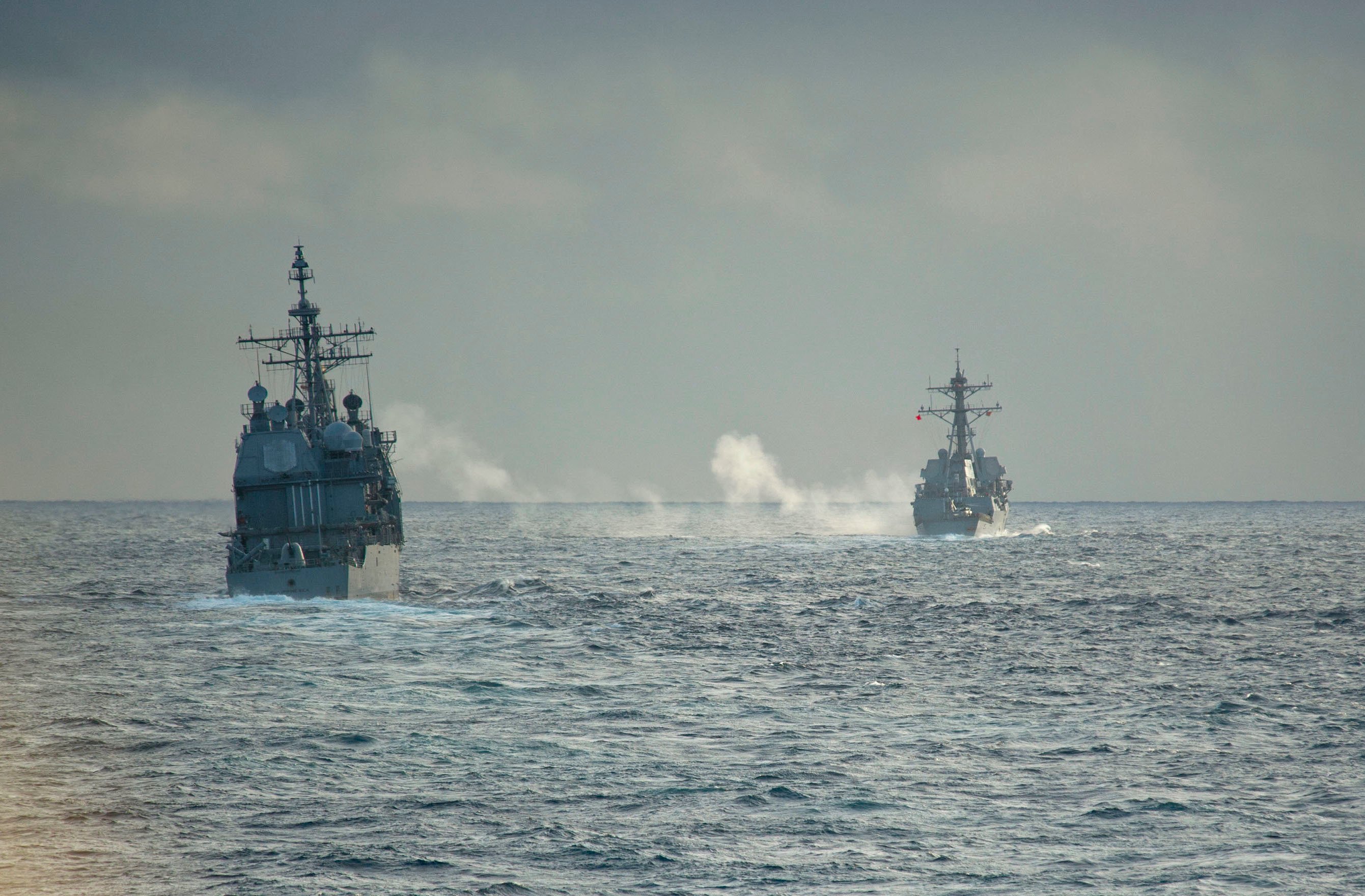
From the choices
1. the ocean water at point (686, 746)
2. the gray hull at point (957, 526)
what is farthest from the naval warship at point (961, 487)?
the ocean water at point (686, 746)

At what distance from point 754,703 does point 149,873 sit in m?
12.9

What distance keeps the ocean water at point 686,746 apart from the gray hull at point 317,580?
62 cm

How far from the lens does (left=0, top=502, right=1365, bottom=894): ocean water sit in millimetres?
13945

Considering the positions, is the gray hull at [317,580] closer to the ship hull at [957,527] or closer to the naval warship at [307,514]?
the naval warship at [307,514]

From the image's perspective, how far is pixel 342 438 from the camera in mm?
47812

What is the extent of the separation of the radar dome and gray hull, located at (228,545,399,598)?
455 cm

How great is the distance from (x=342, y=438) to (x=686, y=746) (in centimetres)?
3177

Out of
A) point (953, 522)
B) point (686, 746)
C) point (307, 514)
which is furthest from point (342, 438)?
point (953, 522)

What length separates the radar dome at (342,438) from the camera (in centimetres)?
4786

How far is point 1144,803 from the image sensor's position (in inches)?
642

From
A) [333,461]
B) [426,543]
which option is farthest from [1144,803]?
[426,543]

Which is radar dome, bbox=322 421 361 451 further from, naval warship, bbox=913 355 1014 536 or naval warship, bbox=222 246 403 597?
naval warship, bbox=913 355 1014 536

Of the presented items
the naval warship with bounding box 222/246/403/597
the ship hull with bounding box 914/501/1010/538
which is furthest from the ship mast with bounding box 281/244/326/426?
the ship hull with bounding box 914/501/1010/538

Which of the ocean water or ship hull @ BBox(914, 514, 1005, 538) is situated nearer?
the ocean water
